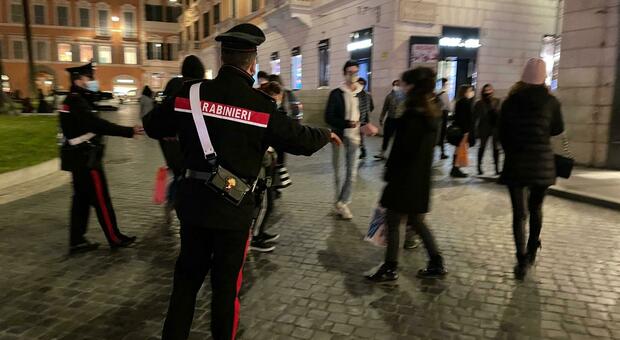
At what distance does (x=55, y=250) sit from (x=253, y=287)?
7.81 ft

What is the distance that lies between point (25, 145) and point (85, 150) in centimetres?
898

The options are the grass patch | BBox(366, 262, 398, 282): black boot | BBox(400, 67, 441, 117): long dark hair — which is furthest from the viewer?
the grass patch

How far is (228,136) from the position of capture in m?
2.50

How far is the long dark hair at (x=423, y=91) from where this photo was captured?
387 cm

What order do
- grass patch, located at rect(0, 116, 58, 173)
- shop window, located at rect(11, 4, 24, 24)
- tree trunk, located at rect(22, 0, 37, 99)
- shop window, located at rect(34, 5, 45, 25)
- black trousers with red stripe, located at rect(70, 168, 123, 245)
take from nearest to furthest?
black trousers with red stripe, located at rect(70, 168, 123, 245) → grass patch, located at rect(0, 116, 58, 173) → tree trunk, located at rect(22, 0, 37, 99) → shop window, located at rect(11, 4, 24, 24) → shop window, located at rect(34, 5, 45, 25)

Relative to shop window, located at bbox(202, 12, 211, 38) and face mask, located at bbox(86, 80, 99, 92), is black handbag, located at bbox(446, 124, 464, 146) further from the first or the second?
shop window, located at bbox(202, 12, 211, 38)

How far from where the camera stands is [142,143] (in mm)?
15016

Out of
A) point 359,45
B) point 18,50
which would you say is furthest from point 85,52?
point 359,45

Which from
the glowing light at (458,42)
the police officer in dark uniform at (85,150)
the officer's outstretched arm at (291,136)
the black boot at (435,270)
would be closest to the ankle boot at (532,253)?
the black boot at (435,270)

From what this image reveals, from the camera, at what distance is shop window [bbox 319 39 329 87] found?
20591mm

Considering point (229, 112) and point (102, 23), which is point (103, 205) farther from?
point (102, 23)

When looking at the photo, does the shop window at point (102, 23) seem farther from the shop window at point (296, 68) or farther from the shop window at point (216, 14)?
the shop window at point (296, 68)

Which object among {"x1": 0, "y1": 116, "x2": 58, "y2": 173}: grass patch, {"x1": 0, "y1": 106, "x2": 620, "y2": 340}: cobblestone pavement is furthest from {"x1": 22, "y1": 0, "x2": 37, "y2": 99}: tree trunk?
{"x1": 0, "y1": 106, "x2": 620, "y2": 340}: cobblestone pavement

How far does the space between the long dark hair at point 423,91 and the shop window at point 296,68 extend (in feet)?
65.0
